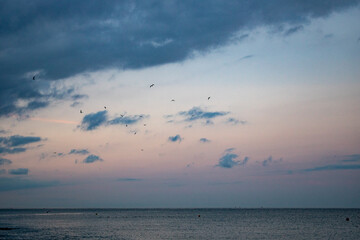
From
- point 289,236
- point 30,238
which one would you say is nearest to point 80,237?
point 30,238

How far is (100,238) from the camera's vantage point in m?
79.4

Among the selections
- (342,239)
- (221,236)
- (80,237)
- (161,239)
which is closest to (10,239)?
(80,237)

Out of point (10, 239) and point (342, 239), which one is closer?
point (10, 239)

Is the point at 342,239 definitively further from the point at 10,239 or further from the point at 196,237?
the point at 10,239

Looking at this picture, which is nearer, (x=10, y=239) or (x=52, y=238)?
(x=10, y=239)

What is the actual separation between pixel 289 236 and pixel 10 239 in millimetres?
58427

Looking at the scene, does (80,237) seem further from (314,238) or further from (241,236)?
(314,238)

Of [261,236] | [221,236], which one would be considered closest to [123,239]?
[221,236]

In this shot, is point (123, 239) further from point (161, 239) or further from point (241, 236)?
point (241, 236)

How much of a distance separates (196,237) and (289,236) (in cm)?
2066

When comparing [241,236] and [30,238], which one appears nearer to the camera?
[30,238]

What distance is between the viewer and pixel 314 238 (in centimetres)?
7962

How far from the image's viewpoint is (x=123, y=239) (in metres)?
77.1

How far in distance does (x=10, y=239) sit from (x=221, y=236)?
43.9 metres
